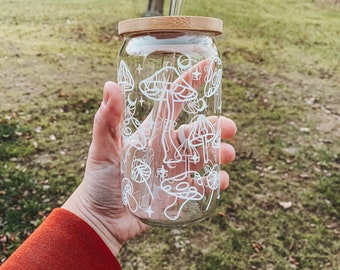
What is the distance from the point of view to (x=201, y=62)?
0.92m

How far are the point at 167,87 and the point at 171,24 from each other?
0.48ft

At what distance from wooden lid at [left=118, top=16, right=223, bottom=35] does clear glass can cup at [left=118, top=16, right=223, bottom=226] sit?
3cm

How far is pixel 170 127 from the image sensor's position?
95 cm

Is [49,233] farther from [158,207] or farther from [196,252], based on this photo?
[196,252]

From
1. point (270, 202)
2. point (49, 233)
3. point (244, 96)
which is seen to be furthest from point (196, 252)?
point (244, 96)

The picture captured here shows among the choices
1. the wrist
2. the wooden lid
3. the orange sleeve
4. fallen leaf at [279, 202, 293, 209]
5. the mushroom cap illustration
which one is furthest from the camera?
fallen leaf at [279, 202, 293, 209]

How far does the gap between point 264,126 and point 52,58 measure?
1607 mm

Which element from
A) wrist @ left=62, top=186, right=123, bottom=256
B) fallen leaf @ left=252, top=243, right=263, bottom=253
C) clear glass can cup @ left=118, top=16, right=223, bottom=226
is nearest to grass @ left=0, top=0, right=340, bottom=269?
fallen leaf @ left=252, top=243, right=263, bottom=253

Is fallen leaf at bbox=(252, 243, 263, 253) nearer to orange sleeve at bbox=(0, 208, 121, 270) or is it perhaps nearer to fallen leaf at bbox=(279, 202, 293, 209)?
fallen leaf at bbox=(279, 202, 293, 209)

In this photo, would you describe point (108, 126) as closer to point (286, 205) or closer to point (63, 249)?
point (63, 249)

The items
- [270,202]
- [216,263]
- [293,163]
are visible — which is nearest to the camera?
[216,263]

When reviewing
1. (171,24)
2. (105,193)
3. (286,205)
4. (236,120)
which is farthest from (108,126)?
(236,120)

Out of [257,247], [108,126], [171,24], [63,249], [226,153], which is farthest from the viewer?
[257,247]

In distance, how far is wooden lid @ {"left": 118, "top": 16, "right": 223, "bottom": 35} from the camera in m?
0.80
